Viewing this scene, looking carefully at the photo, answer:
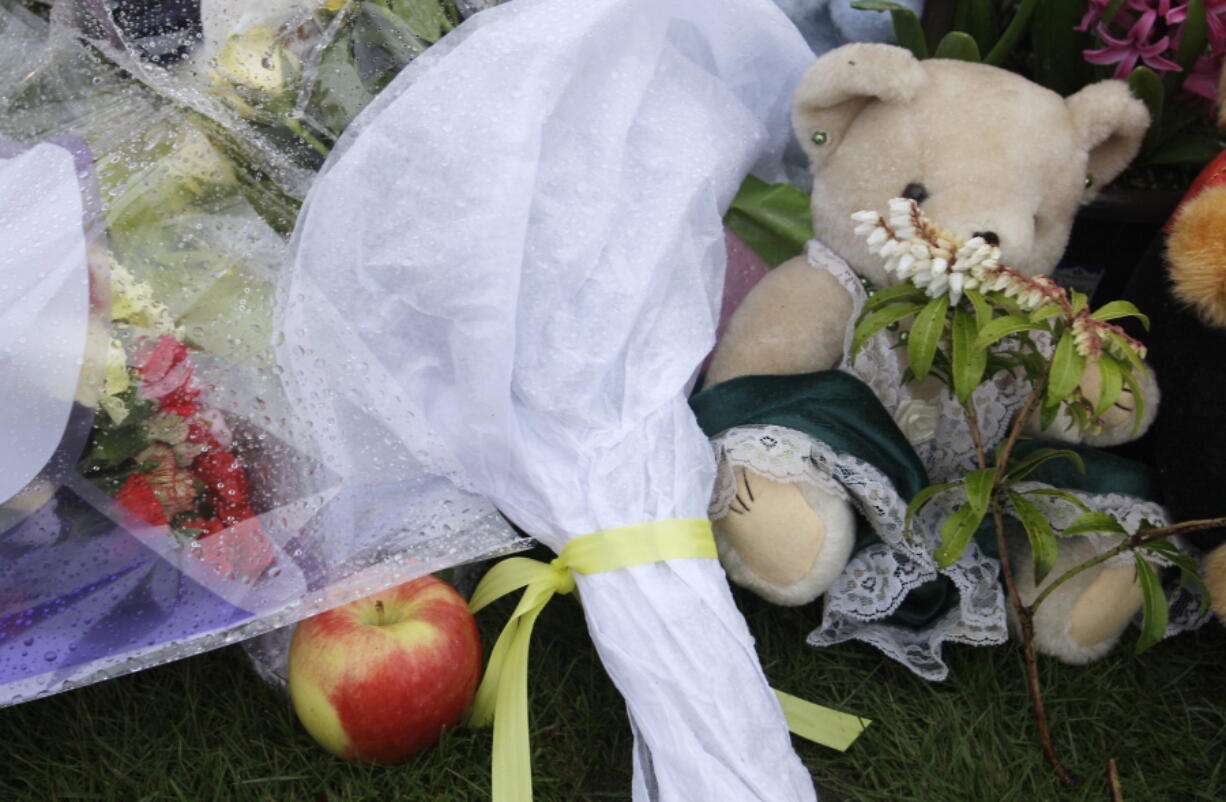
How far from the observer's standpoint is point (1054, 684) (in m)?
1.21

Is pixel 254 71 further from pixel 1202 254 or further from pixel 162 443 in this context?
pixel 1202 254

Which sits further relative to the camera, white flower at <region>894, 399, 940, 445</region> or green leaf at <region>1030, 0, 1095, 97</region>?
green leaf at <region>1030, 0, 1095, 97</region>

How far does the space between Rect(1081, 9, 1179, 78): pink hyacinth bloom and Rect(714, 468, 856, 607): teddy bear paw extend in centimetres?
64

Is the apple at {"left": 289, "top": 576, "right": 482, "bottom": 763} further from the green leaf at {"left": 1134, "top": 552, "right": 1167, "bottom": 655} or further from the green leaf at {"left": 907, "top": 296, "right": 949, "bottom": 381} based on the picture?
the green leaf at {"left": 1134, "top": 552, "right": 1167, "bottom": 655}

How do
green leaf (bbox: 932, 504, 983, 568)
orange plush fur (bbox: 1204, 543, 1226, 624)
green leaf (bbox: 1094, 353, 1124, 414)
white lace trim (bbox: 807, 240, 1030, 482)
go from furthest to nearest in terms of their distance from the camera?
1. white lace trim (bbox: 807, 240, 1030, 482)
2. orange plush fur (bbox: 1204, 543, 1226, 624)
3. green leaf (bbox: 932, 504, 983, 568)
4. green leaf (bbox: 1094, 353, 1124, 414)

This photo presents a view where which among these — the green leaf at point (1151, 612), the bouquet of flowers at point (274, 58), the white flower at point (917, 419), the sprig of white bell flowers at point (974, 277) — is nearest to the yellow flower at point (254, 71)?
the bouquet of flowers at point (274, 58)

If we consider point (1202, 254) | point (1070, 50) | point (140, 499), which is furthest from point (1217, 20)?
point (140, 499)

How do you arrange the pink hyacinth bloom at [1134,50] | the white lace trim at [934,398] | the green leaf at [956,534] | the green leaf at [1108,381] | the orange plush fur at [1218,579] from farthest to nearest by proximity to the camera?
the pink hyacinth bloom at [1134,50], the white lace trim at [934,398], the orange plush fur at [1218,579], the green leaf at [956,534], the green leaf at [1108,381]

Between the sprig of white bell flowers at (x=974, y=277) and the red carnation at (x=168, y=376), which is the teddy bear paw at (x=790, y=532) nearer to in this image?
the sprig of white bell flowers at (x=974, y=277)

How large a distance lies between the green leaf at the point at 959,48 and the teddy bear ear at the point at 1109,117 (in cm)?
14

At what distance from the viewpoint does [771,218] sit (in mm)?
1367

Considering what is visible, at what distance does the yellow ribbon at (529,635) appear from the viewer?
1047 millimetres

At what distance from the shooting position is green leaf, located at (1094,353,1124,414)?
91cm

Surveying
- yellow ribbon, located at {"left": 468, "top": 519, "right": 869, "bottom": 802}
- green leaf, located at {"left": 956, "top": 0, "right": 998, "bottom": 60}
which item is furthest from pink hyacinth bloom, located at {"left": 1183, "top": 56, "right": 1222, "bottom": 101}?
yellow ribbon, located at {"left": 468, "top": 519, "right": 869, "bottom": 802}
